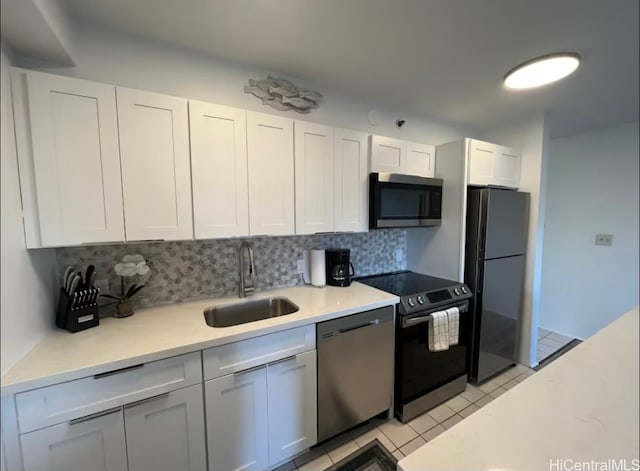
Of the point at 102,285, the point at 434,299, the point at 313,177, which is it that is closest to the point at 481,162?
the point at 434,299

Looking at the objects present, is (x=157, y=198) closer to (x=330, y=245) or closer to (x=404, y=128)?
(x=330, y=245)

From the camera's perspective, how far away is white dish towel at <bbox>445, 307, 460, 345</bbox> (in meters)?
1.77

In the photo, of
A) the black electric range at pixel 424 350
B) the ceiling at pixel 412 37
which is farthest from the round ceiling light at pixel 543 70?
the black electric range at pixel 424 350

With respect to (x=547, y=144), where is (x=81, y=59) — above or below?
above

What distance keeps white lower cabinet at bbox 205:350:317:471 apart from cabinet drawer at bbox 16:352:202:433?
0.14 metres

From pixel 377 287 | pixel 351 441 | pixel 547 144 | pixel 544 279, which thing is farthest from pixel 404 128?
pixel 351 441

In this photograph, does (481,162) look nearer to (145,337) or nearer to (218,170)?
(218,170)

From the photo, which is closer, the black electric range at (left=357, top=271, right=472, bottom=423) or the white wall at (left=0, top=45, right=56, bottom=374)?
the white wall at (left=0, top=45, right=56, bottom=374)

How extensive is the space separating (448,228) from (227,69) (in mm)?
1995

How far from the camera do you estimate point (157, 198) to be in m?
1.25

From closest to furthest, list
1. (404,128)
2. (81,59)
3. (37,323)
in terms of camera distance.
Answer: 1. (37,323)
2. (81,59)
3. (404,128)

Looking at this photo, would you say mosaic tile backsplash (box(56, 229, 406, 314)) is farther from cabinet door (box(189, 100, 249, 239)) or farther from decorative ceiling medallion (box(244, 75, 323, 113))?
decorative ceiling medallion (box(244, 75, 323, 113))

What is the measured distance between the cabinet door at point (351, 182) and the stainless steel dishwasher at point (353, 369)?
0.65 metres

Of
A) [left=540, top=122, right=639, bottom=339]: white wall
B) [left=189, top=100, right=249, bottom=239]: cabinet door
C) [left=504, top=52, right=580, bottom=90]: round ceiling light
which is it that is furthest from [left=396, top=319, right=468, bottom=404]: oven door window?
[left=504, top=52, right=580, bottom=90]: round ceiling light
